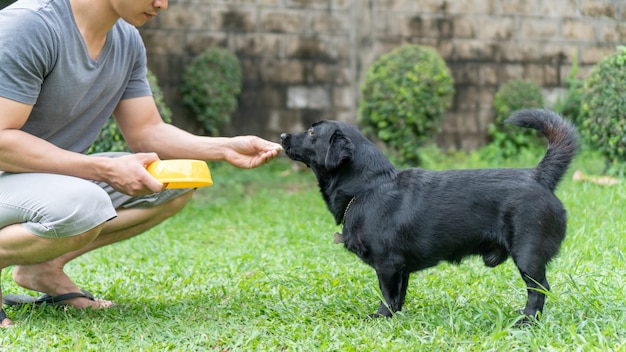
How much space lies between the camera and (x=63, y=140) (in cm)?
338

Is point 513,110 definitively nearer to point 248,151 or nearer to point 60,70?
point 248,151

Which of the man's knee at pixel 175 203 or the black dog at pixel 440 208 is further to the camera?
the man's knee at pixel 175 203

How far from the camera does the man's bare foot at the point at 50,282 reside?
3.57 m

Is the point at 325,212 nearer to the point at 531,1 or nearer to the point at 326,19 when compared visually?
the point at 326,19

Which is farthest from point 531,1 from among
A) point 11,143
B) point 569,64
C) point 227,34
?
point 11,143

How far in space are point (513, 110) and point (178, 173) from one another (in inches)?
255

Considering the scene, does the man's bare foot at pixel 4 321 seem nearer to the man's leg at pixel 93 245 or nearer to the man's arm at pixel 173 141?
the man's leg at pixel 93 245

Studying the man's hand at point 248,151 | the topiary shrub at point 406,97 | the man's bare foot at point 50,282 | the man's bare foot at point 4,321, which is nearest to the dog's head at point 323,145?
the man's hand at point 248,151

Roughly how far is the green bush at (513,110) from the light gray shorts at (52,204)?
21.3 ft

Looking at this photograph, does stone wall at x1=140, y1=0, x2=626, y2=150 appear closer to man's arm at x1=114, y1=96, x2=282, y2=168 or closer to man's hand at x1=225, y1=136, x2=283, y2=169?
man's arm at x1=114, y1=96, x2=282, y2=168

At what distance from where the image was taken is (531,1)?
918cm

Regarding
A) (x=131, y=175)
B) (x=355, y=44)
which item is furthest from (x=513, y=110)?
(x=131, y=175)

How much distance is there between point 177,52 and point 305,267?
4992 millimetres

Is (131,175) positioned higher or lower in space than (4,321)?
higher
